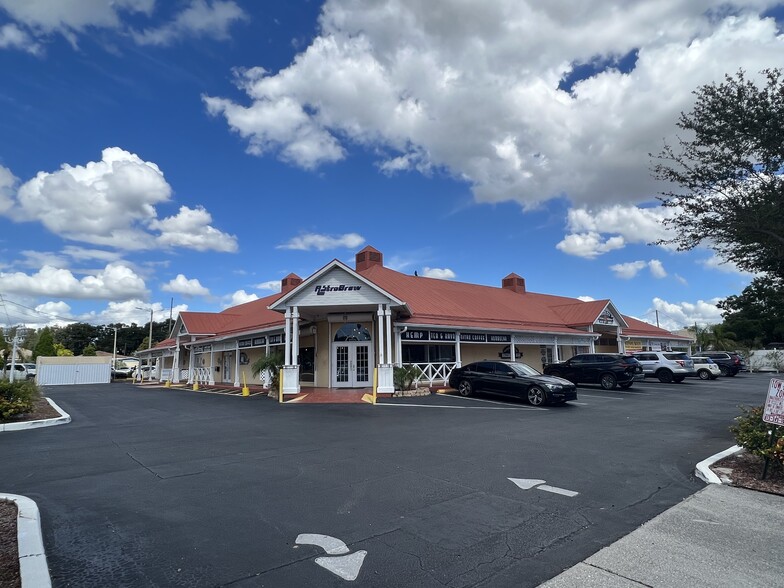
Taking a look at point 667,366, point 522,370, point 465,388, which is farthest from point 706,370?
point 465,388

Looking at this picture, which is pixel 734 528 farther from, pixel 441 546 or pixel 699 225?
pixel 699 225

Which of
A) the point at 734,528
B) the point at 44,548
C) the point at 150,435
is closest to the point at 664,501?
the point at 734,528

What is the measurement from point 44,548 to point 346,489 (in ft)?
10.8

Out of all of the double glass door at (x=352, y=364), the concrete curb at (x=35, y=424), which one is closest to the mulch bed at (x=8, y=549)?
the concrete curb at (x=35, y=424)

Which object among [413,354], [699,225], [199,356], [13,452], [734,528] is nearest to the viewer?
[734,528]

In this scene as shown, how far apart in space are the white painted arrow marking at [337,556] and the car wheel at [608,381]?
21.2 metres

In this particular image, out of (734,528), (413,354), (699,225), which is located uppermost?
(699,225)

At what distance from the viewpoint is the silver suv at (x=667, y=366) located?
27.4 metres

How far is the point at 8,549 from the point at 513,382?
50.1 feet

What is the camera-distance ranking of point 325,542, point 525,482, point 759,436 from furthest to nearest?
point 759,436 < point 525,482 < point 325,542

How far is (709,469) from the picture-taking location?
7.43 m

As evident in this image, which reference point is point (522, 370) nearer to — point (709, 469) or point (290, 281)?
point (709, 469)

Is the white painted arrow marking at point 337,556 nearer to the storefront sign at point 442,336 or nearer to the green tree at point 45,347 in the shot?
the storefront sign at point 442,336

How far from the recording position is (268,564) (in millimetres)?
4250
